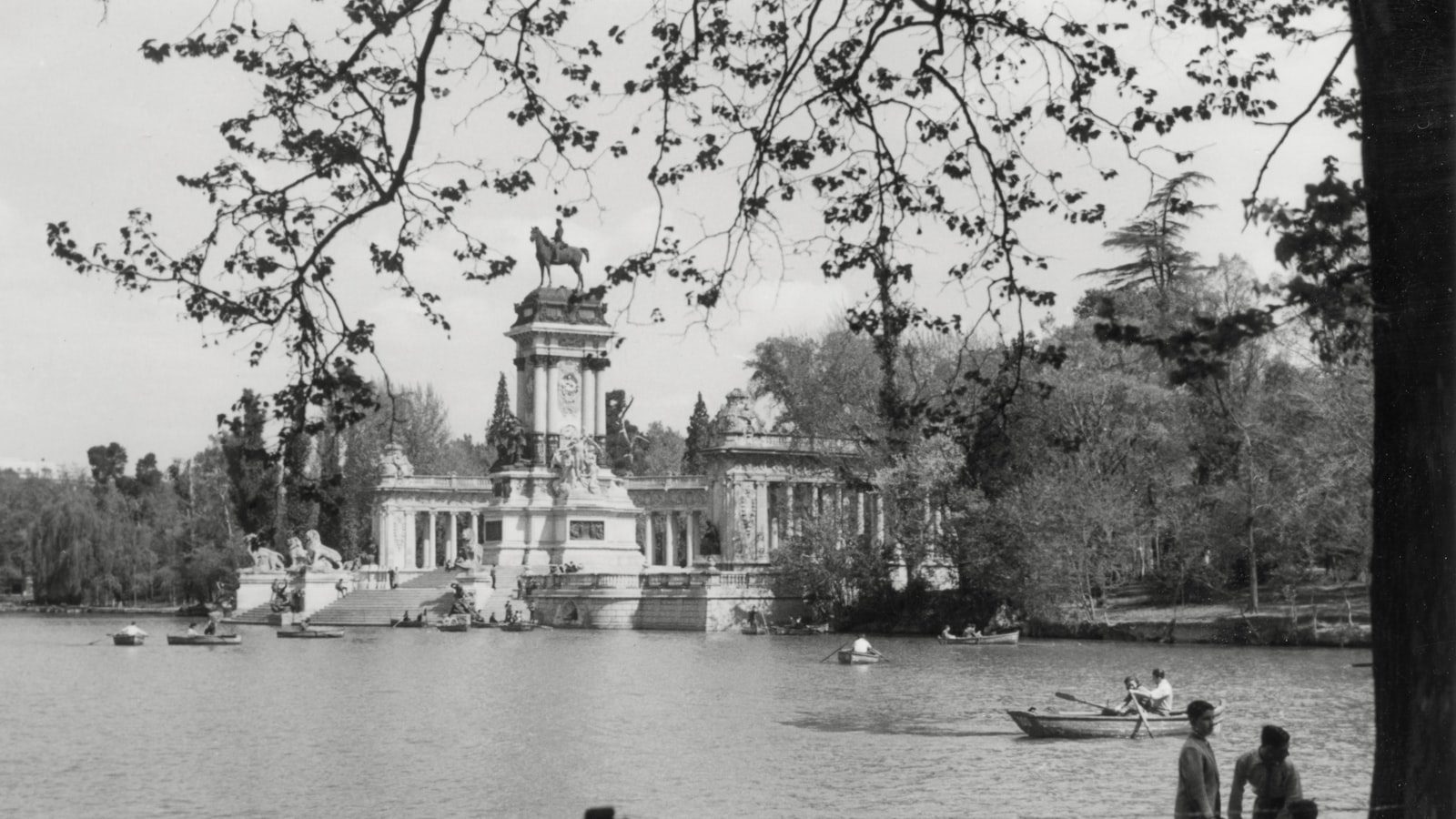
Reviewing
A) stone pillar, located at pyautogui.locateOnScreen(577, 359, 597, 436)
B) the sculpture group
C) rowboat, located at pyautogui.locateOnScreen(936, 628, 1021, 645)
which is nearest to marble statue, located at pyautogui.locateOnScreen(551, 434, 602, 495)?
stone pillar, located at pyautogui.locateOnScreen(577, 359, 597, 436)

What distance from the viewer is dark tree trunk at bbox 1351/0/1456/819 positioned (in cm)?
1007

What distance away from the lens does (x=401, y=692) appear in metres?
38.6

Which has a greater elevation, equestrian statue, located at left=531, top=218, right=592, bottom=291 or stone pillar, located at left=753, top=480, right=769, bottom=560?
equestrian statue, located at left=531, top=218, right=592, bottom=291

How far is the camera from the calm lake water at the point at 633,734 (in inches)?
904

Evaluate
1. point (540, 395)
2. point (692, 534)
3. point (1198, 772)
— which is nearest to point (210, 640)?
point (540, 395)

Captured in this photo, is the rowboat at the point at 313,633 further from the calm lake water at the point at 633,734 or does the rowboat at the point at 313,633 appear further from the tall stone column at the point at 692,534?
the tall stone column at the point at 692,534

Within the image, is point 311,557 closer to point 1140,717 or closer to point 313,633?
point 313,633

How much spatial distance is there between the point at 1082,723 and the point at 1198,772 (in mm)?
15770

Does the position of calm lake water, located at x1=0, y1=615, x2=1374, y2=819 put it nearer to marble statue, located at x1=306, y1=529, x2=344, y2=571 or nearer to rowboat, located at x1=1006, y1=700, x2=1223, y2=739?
rowboat, located at x1=1006, y1=700, x2=1223, y2=739

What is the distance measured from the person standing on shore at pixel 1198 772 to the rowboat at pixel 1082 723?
1515 cm

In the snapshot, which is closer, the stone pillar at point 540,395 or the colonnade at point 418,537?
the stone pillar at point 540,395

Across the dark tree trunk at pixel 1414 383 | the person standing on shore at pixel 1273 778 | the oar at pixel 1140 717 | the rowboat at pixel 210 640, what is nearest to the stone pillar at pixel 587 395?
the rowboat at pixel 210 640

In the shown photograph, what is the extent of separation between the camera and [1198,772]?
1288cm

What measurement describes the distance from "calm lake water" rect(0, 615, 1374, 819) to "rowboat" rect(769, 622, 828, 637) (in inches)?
562
